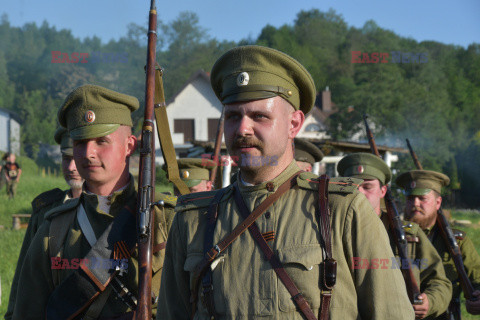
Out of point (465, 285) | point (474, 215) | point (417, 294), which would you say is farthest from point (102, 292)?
point (474, 215)

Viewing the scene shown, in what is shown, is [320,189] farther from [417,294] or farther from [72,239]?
[417,294]

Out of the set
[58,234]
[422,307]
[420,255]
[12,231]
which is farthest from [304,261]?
[12,231]

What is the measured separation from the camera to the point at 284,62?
2.72 meters

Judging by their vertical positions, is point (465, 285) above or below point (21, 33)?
below

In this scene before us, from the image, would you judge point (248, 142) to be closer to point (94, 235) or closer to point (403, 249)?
point (94, 235)

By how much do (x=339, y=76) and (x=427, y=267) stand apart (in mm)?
36618

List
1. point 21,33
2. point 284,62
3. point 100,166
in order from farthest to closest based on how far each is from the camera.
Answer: point 21,33, point 100,166, point 284,62

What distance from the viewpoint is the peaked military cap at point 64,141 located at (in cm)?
570

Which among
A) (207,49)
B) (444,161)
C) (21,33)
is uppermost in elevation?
(21,33)

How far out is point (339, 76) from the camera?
133 feet

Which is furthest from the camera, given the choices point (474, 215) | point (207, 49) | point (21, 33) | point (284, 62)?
point (21, 33)

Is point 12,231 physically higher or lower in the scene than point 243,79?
lower

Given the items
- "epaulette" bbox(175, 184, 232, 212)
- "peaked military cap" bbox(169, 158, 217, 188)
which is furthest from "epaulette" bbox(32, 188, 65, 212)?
"epaulette" bbox(175, 184, 232, 212)

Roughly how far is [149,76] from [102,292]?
4.77 ft
